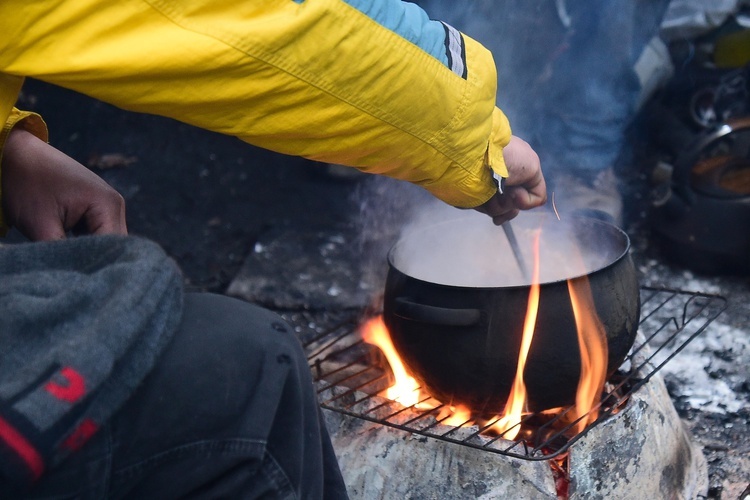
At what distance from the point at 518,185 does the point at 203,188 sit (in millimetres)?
2803

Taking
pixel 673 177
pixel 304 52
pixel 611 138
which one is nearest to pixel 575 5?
pixel 611 138

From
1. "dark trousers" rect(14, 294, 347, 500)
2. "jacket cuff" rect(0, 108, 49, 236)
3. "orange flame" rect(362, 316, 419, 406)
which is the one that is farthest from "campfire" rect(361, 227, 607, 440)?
"jacket cuff" rect(0, 108, 49, 236)

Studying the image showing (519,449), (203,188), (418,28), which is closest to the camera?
(418,28)

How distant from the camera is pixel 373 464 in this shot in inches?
74.7

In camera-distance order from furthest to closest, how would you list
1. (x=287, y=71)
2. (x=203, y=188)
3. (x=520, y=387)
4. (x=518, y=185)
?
(x=203, y=188), (x=520, y=387), (x=518, y=185), (x=287, y=71)

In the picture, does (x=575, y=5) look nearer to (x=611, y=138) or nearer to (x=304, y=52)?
(x=611, y=138)

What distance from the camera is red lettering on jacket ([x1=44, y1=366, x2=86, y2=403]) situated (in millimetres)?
835

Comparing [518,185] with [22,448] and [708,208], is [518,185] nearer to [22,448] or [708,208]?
[22,448]

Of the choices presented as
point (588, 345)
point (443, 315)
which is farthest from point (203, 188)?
point (588, 345)

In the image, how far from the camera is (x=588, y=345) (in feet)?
5.59

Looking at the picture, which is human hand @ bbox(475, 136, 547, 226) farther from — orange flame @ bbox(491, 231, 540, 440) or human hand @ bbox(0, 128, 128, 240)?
human hand @ bbox(0, 128, 128, 240)

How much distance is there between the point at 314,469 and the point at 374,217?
2.79 meters

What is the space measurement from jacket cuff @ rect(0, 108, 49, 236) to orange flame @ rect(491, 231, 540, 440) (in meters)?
1.10

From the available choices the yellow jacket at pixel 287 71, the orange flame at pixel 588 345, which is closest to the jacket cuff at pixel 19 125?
the yellow jacket at pixel 287 71
